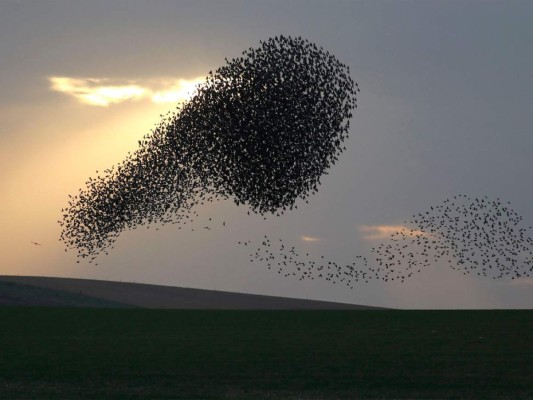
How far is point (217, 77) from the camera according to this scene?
45.3 metres

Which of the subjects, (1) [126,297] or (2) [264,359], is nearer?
(2) [264,359]

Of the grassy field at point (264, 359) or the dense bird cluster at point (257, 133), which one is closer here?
the grassy field at point (264, 359)

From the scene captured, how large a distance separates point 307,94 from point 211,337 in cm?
1798

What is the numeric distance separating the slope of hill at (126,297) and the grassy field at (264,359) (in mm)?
16864

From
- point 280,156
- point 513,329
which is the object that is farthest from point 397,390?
point 280,156

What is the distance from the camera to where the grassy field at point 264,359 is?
1852cm

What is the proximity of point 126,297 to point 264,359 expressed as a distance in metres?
37.9

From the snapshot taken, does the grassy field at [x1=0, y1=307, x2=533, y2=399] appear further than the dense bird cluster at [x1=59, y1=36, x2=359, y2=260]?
No

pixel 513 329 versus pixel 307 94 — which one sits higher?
pixel 307 94

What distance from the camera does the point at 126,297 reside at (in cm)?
6012

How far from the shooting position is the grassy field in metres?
18.5

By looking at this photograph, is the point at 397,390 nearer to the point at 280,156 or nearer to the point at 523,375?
the point at 523,375

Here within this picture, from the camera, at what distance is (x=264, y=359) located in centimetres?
2348

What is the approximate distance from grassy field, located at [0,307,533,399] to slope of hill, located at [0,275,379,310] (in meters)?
16.9
